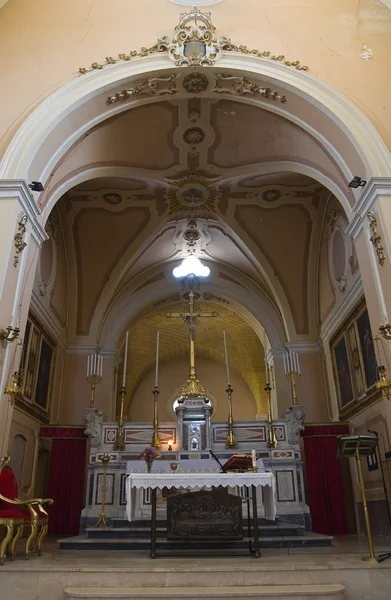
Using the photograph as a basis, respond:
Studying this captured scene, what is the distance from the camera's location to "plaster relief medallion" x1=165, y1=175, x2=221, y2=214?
35.9ft

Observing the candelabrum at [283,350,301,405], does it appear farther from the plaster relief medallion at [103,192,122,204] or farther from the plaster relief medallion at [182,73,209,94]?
the plaster relief medallion at [182,73,209,94]

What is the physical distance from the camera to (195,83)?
791 centimetres

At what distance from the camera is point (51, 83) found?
7.43 metres

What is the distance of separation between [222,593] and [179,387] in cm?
1660

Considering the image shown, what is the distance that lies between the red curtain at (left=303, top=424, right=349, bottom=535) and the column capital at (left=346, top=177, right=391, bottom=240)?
521 cm

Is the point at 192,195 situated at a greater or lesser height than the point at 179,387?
greater

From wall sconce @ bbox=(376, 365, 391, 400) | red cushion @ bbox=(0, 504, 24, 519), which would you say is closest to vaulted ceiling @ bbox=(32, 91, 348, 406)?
wall sconce @ bbox=(376, 365, 391, 400)

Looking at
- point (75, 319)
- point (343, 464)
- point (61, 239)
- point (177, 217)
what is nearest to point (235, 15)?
point (177, 217)

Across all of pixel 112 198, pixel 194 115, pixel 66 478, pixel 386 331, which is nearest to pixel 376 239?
pixel 386 331

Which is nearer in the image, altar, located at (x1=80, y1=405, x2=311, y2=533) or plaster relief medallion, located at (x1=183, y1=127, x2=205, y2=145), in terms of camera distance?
altar, located at (x1=80, y1=405, x2=311, y2=533)

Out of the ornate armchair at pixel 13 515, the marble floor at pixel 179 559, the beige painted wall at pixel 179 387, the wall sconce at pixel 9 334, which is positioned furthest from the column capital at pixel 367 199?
the beige painted wall at pixel 179 387

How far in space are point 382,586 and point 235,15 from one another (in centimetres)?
821

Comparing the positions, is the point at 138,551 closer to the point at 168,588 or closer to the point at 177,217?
the point at 168,588

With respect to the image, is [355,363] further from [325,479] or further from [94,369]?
[94,369]
